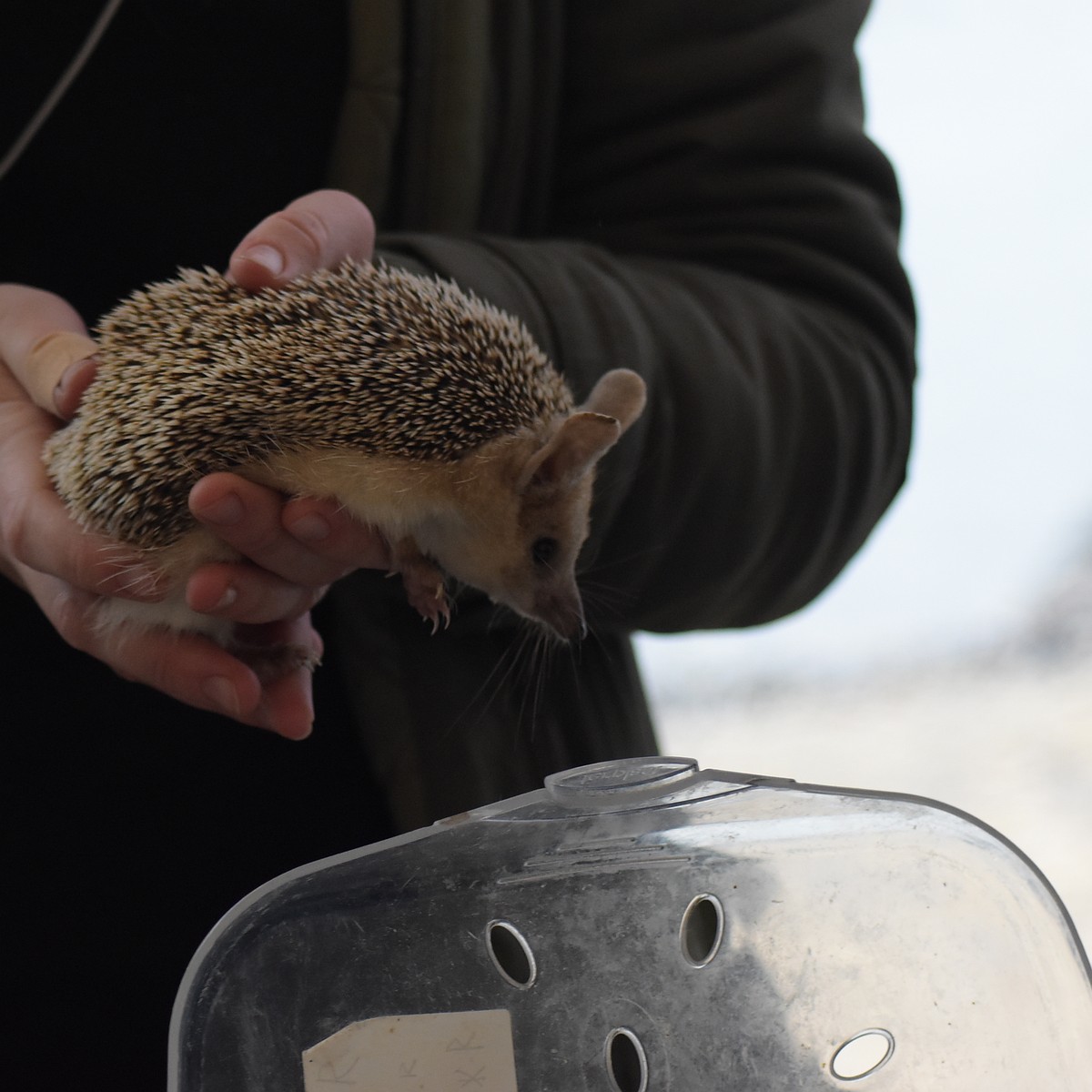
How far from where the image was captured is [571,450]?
2.73 ft

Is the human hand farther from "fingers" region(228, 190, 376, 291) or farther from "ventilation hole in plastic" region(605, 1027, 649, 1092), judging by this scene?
"ventilation hole in plastic" region(605, 1027, 649, 1092)

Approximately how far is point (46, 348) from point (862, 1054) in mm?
836

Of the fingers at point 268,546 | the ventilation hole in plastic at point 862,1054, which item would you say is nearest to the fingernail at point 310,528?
the fingers at point 268,546

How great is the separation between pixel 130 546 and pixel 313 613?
32cm

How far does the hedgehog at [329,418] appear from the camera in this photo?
82cm

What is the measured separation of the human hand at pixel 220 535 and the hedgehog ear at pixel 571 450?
0.14m

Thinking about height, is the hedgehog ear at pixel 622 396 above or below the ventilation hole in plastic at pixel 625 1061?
above

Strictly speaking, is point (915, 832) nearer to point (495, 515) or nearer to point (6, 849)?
point (495, 515)

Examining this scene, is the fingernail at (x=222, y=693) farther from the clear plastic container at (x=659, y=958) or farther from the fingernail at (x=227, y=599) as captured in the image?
the clear plastic container at (x=659, y=958)

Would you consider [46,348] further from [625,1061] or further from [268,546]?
[625,1061]

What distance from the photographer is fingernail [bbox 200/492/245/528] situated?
76 cm

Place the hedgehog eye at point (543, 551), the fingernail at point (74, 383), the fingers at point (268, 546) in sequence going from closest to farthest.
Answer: the fingers at point (268, 546) < the fingernail at point (74, 383) < the hedgehog eye at point (543, 551)

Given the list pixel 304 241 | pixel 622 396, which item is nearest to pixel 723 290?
pixel 622 396

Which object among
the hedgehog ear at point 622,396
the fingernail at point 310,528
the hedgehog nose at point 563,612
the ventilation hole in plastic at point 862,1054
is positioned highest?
the hedgehog ear at point 622,396
